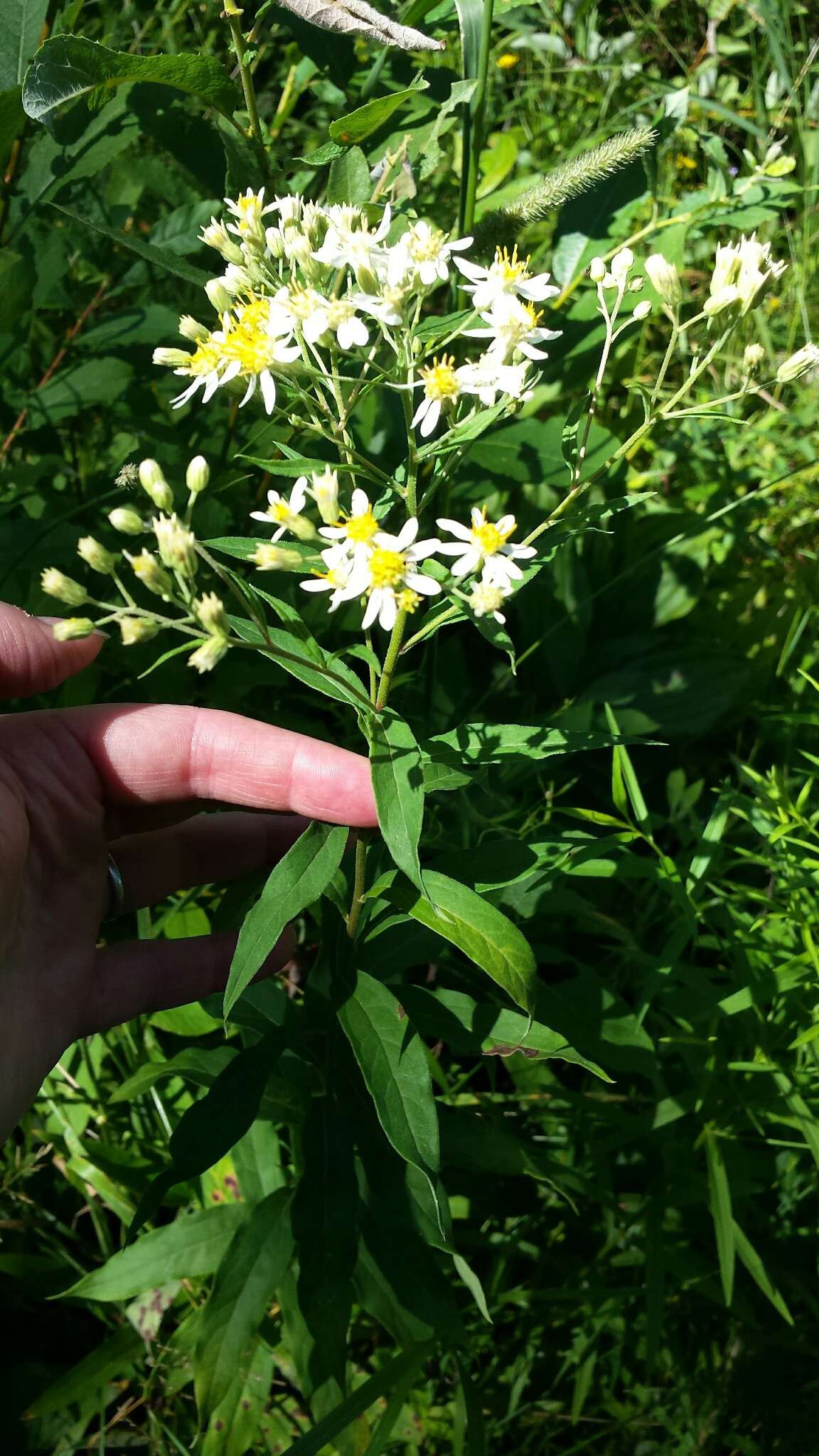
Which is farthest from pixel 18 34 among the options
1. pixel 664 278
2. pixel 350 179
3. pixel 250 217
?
pixel 664 278

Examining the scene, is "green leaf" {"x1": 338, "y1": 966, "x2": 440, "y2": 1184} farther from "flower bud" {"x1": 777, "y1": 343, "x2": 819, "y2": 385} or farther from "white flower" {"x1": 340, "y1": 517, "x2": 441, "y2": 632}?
"flower bud" {"x1": 777, "y1": 343, "x2": 819, "y2": 385}

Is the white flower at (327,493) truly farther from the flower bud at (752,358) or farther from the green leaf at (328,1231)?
the green leaf at (328,1231)

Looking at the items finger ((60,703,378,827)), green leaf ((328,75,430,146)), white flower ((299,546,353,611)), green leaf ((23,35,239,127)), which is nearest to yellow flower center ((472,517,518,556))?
white flower ((299,546,353,611))

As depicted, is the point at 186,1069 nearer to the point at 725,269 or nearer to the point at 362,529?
the point at 362,529

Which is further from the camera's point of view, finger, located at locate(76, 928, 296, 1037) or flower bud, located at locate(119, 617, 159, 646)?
finger, located at locate(76, 928, 296, 1037)

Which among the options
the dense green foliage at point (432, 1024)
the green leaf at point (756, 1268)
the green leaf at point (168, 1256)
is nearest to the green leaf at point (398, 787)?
the dense green foliage at point (432, 1024)

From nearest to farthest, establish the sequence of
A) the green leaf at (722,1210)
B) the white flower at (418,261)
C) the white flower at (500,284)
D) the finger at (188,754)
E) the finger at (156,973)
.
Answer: the white flower at (418,261) → the white flower at (500,284) → the finger at (188,754) → the green leaf at (722,1210) → the finger at (156,973)

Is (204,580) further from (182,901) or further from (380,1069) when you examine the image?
(380,1069)
